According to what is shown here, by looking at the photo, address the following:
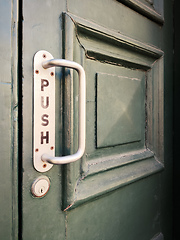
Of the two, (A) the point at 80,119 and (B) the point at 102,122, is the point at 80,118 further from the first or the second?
(B) the point at 102,122

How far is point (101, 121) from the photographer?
2.26ft

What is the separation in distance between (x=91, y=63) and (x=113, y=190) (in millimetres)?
520

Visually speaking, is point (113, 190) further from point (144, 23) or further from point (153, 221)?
point (144, 23)

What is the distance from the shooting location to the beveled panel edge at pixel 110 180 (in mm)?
595

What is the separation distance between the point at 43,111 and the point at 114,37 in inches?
16.9

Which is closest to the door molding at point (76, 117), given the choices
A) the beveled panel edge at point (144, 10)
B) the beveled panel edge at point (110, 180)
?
the beveled panel edge at point (110, 180)

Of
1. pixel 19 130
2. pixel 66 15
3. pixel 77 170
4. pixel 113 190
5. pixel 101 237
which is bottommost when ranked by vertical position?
pixel 101 237

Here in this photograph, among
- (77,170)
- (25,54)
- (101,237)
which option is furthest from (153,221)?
(25,54)

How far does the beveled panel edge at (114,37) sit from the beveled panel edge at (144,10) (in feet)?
0.48

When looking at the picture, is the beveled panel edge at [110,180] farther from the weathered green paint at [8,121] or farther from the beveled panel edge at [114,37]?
the beveled panel edge at [114,37]

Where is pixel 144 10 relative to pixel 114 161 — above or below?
above

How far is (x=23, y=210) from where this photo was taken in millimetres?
469

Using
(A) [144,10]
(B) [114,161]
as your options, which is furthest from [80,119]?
(A) [144,10]

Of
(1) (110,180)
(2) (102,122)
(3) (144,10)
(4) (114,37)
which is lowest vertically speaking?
(1) (110,180)
